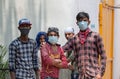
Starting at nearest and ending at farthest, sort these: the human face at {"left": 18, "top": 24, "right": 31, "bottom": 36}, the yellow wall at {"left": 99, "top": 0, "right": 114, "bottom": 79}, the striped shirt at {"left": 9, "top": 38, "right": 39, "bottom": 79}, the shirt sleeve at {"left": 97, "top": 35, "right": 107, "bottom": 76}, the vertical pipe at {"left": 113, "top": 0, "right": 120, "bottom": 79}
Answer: the shirt sleeve at {"left": 97, "top": 35, "right": 107, "bottom": 76}
the striped shirt at {"left": 9, "top": 38, "right": 39, "bottom": 79}
the human face at {"left": 18, "top": 24, "right": 31, "bottom": 36}
the yellow wall at {"left": 99, "top": 0, "right": 114, "bottom": 79}
the vertical pipe at {"left": 113, "top": 0, "right": 120, "bottom": 79}

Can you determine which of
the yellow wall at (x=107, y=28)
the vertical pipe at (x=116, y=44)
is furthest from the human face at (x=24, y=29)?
the vertical pipe at (x=116, y=44)

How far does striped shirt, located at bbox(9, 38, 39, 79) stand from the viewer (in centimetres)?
620

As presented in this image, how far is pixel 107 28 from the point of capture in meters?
9.94

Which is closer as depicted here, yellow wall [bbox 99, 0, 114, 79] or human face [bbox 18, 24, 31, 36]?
human face [bbox 18, 24, 31, 36]

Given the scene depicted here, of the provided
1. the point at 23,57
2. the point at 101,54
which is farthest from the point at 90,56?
the point at 23,57

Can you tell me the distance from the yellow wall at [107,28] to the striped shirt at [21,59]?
303 centimetres

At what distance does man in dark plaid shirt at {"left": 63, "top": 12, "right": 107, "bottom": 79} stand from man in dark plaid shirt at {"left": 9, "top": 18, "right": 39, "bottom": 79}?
2.40ft

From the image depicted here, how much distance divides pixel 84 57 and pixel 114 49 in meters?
4.79

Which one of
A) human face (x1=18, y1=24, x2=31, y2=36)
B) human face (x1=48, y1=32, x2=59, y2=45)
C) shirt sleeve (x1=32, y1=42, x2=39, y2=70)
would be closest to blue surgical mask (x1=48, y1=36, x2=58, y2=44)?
human face (x1=48, y1=32, x2=59, y2=45)

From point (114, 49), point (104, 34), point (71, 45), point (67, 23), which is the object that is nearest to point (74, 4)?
point (67, 23)

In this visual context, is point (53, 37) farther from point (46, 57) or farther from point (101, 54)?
point (101, 54)

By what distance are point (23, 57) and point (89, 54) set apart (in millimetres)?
999

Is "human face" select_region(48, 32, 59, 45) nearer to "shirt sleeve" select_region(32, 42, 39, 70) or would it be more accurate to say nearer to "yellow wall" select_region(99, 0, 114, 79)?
"shirt sleeve" select_region(32, 42, 39, 70)

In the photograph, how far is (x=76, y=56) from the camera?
617 cm
